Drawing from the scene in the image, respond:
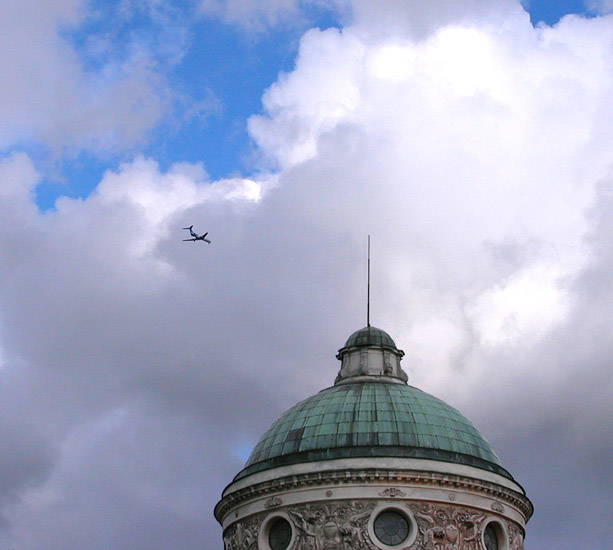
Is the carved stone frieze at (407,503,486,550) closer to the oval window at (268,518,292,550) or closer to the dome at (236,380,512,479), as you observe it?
the dome at (236,380,512,479)

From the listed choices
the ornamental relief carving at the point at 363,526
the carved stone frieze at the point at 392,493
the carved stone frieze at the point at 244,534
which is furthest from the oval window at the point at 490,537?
the carved stone frieze at the point at 244,534

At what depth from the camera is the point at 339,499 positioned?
154ft

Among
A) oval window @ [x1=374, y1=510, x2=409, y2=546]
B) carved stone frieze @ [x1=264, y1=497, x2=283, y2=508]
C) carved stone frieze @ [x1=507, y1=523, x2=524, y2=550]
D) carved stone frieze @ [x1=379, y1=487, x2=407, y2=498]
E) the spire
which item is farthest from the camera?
the spire

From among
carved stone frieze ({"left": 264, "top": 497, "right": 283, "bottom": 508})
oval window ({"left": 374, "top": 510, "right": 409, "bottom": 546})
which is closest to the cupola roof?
carved stone frieze ({"left": 264, "top": 497, "right": 283, "bottom": 508})

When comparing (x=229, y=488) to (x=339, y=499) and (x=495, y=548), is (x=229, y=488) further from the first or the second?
(x=495, y=548)

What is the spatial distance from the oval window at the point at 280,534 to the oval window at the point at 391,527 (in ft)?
12.9

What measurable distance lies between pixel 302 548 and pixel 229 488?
594 cm

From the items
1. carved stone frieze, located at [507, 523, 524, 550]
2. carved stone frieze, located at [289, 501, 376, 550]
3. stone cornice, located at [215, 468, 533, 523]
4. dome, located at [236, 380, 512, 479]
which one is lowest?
carved stone frieze, located at [289, 501, 376, 550]

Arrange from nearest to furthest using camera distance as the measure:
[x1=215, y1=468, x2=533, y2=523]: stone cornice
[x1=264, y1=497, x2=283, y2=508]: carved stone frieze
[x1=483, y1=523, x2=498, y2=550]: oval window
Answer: [x1=215, y1=468, x2=533, y2=523]: stone cornice, [x1=264, y1=497, x2=283, y2=508]: carved stone frieze, [x1=483, y1=523, x2=498, y2=550]: oval window

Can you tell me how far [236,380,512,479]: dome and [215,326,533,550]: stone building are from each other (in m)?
0.05

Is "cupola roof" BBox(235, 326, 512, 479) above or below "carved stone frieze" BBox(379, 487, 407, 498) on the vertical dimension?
above

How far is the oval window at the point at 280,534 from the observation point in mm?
47750

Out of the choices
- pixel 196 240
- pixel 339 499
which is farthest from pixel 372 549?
pixel 196 240

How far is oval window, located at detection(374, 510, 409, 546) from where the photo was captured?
4622 centimetres
